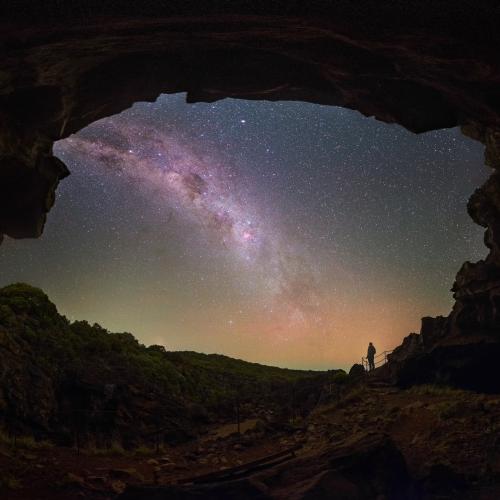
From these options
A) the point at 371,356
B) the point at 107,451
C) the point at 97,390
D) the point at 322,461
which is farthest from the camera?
the point at 371,356

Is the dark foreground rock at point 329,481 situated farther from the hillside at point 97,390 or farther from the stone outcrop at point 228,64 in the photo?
the stone outcrop at point 228,64

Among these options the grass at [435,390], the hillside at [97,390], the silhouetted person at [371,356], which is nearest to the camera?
the hillside at [97,390]

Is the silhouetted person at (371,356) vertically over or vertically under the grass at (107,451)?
over

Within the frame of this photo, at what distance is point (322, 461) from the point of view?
10398 mm

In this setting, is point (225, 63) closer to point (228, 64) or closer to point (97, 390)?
point (228, 64)

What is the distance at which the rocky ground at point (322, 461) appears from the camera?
967 cm

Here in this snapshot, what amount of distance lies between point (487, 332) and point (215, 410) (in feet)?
49.9

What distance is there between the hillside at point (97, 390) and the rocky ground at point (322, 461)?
1.74 meters

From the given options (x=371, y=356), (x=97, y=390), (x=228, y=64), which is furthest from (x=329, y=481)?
(x=371, y=356)

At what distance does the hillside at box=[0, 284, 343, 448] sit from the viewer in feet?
52.5

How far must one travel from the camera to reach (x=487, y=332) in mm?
22797

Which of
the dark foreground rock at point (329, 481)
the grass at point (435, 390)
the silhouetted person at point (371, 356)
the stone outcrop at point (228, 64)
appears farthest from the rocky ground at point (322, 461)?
the silhouetted person at point (371, 356)

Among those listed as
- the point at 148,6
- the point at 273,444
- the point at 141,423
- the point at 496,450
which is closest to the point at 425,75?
the point at 148,6

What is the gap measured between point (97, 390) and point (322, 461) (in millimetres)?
11941
